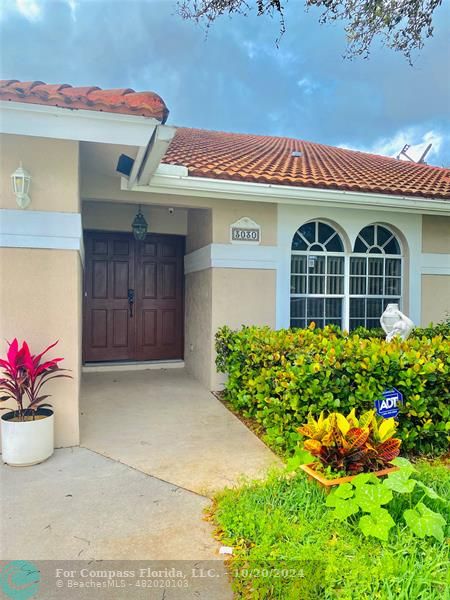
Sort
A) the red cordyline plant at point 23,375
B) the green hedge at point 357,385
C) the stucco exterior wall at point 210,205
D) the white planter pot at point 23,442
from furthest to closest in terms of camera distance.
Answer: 1. the stucco exterior wall at point 210,205
2. the green hedge at point 357,385
3. the red cordyline plant at point 23,375
4. the white planter pot at point 23,442

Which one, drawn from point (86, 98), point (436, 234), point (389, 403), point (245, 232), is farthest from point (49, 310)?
point (436, 234)

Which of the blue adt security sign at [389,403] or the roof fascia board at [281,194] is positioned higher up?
the roof fascia board at [281,194]

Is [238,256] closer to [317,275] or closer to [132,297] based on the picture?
[317,275]

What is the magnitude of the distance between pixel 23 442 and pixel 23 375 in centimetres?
64

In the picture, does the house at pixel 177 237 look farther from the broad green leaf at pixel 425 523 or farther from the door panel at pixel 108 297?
the broad green leaf at pixel 425 523

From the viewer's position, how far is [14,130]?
12.9 feet

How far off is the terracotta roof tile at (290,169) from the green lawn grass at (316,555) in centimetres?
462

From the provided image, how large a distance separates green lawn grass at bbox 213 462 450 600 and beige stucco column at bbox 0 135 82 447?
2.32m

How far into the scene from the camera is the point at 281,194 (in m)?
6.36

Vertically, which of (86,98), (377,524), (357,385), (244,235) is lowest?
(377,524)

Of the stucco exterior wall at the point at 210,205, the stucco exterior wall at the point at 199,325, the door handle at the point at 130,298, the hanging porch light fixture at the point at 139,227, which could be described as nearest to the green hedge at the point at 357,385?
the stucco exterior wall at the point at 199,325

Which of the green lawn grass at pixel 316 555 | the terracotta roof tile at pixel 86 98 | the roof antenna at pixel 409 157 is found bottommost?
the green lawn grass at pixel 316 555

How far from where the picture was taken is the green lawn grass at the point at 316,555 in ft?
7.20

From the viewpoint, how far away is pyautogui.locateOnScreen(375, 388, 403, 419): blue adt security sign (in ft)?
13.6
